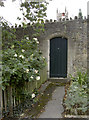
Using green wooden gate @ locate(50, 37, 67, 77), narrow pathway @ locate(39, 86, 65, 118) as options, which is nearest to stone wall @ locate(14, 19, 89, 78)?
green wooden gate @ locate(50, 37, 67, 77)

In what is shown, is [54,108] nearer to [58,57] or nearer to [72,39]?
[58,57]

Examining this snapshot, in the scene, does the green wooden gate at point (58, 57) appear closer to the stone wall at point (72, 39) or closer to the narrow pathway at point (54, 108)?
the stone wall at point (72, 39)

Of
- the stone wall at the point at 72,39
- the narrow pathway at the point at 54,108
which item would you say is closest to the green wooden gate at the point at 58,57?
the stone wall at the point at 72,39

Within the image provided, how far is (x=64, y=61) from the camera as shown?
5449 millimetres

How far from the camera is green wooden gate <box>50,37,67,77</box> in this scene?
5441 mm

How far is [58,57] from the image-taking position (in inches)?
217

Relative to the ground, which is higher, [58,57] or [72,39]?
[72,39]

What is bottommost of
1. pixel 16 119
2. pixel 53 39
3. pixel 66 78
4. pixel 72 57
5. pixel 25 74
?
pixel 16 119

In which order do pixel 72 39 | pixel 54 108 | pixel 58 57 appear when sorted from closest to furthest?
pixel 54 108, pixel 72 39, pixel 58 57

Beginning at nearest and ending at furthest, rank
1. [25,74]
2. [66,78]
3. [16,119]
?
[16,119] < [25,74] < [66,78]

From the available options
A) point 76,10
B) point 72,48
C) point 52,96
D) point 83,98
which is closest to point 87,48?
point 72,48

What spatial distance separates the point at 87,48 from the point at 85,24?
1035mm

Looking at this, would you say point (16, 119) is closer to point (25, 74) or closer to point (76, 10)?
point (25, 74)

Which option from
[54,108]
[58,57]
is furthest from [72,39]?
[54,108]
